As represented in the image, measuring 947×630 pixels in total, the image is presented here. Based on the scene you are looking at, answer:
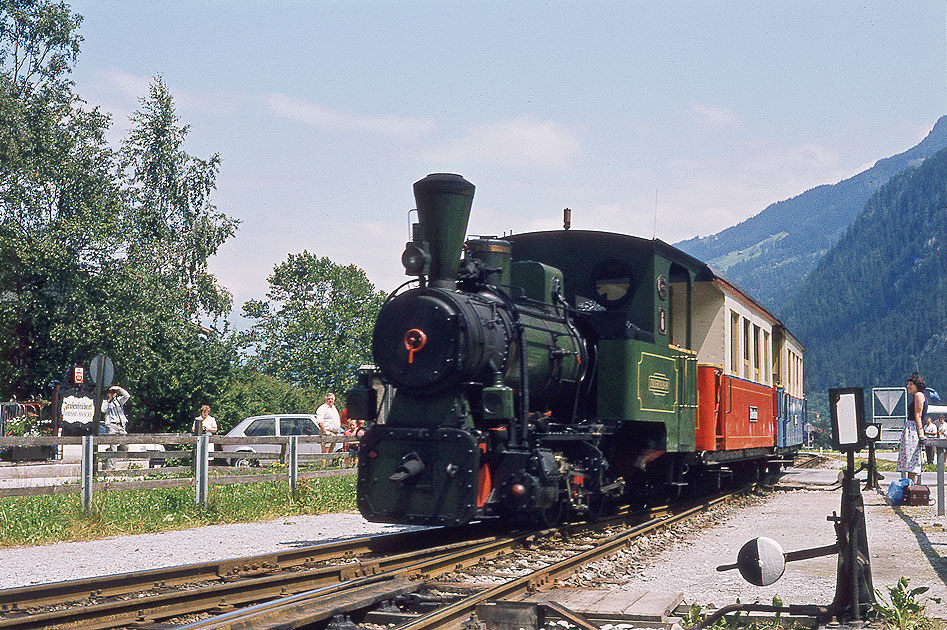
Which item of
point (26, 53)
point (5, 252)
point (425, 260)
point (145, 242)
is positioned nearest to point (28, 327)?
point (5, 252)

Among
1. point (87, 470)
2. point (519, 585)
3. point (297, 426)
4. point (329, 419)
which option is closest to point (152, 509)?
point (87, 470)

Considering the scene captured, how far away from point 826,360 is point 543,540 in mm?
171764

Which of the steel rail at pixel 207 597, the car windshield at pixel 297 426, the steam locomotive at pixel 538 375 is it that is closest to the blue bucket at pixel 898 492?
the steam locomotive at pixel 538 375

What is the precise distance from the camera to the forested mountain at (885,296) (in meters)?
158

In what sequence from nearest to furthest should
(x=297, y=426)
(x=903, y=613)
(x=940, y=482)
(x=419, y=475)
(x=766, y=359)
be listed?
(x=903, y=613), (x=419, y=475), (x=940, y=482), (x=766, y=359), (x=297, y=426)

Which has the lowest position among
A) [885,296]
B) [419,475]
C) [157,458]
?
[157,458]

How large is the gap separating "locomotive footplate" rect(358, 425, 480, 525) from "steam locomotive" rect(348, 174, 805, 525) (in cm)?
1

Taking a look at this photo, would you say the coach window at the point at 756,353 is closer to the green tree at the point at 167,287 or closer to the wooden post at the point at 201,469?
the wooden post at the point at 201,469

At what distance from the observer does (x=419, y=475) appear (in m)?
8.67

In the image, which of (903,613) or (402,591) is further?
(402,591)

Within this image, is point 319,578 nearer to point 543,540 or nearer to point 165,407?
point 543,540

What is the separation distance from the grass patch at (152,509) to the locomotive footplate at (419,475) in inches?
153

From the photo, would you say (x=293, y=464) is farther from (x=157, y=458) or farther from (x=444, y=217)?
(x=444, y=217)

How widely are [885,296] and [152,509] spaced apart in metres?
182
